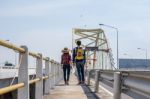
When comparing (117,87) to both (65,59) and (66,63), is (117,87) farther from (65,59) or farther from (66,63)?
(65,59)

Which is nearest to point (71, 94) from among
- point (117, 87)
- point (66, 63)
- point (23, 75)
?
point (117, 87)

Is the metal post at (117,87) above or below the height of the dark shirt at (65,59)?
below

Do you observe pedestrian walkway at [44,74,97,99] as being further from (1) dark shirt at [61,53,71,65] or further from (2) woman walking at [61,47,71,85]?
(1) dark shirt at [61,53,71,65]

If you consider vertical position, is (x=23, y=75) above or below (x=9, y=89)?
above

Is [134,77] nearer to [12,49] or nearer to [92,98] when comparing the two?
[12,49]

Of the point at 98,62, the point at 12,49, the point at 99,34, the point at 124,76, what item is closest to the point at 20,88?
the point at 12,49

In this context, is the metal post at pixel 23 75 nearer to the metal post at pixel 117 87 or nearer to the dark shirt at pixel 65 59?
the metal post at pixel 117 87

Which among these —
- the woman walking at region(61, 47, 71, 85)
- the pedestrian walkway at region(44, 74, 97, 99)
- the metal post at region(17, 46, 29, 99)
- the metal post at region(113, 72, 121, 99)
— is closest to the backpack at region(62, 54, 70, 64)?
the woman walking at region(61, 47, 71, 85)

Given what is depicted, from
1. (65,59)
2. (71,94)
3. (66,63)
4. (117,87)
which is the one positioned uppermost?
(65,59)

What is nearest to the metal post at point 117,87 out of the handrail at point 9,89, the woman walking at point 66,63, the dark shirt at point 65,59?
the handrail at point 9,89

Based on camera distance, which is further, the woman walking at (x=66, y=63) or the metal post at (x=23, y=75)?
the woman walking at (x=66, y=63)

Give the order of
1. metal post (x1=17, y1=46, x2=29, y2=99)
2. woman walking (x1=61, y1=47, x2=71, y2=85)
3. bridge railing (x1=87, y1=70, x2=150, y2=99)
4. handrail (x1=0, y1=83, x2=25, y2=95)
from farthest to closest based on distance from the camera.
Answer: woman walking (x1=61, y1=47, x2=71, y2=85), bridge railing (x1=87, y1=70, x2=150, y2=99), metal post (x1=17, y1=46, x2=29, y2=99), handrail (x1=0, y1=83, x2=25, y2=95)

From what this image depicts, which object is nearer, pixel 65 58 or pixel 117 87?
pixel 117 87

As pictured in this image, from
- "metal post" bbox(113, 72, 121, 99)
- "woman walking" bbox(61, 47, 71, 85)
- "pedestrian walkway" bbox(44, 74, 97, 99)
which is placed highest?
"woman walking" bbox(61, 47, 71, 85)
